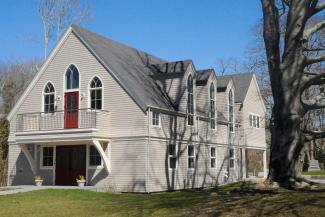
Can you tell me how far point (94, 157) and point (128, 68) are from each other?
18.1 feet

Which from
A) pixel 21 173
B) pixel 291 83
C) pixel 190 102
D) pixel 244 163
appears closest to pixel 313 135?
pixel 291 83

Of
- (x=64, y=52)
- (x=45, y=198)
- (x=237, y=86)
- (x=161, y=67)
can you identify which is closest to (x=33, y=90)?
(x=64, y=52)

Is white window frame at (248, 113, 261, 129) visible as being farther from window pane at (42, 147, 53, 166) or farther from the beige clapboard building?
window pane at (42, 147, 53, 166)

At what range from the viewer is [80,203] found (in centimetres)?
1697

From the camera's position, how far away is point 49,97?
26.5m

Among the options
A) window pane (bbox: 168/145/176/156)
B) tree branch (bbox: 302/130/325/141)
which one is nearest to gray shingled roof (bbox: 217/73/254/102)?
window pane (bbox: 168/145/176/156)

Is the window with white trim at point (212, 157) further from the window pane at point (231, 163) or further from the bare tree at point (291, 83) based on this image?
the bare tree at point (291, 83)

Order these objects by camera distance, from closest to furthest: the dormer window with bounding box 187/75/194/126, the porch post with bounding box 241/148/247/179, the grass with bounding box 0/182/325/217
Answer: the grass with bounding box 0/182/325/217 < the dormer window with bounding box 187/75/194/126 < the porch post with bounding box 241/148/247/179

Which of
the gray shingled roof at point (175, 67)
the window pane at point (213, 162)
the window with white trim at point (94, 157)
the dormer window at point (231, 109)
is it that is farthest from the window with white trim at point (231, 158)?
the window with white trim at point (94, 157)

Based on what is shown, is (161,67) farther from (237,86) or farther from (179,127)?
(237,86)

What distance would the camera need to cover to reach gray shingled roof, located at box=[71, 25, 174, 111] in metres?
23.8

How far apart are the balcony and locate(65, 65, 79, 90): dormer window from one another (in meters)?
1.66

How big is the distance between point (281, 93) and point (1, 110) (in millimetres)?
45279

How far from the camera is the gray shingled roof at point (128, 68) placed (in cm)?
2383
